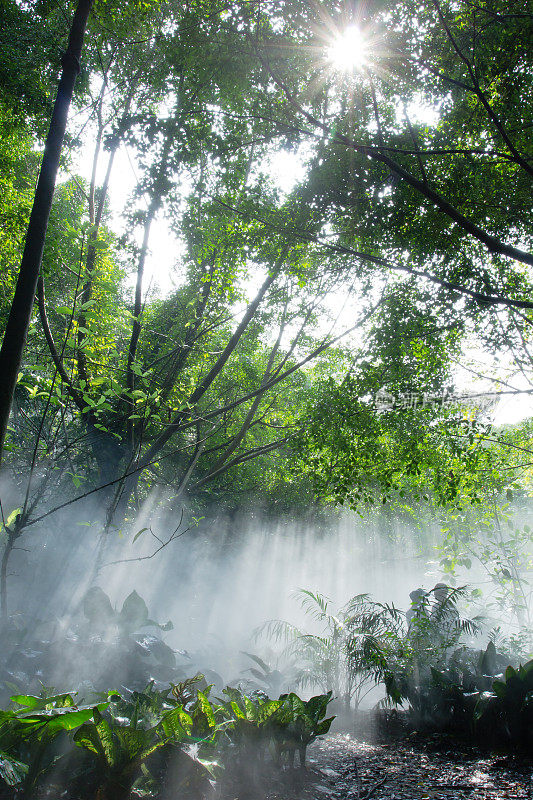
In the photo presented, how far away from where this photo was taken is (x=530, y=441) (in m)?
8.02

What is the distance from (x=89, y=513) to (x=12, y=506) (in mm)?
3109

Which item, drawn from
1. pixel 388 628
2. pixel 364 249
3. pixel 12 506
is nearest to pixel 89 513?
pixel 12 506

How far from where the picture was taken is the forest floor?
12.9 ft

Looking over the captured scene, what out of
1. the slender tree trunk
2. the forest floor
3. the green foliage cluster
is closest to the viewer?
the slender tree trunk

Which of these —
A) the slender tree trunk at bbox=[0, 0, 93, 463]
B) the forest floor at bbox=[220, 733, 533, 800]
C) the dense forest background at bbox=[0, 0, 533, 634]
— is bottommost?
the forest floor at bbox=[220, 733, 533, 800]

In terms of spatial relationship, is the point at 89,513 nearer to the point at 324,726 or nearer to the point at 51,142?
the point at 324,726

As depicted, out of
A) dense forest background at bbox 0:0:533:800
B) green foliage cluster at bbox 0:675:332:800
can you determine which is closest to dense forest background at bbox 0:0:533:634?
dense forest background at bbox 0:0:533:800

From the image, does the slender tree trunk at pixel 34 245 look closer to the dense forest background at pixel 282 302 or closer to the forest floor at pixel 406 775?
the dense forest background at pixel 282 302

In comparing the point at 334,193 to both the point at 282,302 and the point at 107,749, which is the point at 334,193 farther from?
the point at 107,749

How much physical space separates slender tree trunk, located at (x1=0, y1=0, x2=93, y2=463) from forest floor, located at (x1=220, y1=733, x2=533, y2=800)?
3.86 metres

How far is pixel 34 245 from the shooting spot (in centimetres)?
238

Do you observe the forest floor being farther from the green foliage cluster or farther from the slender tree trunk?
the slender tree trunk

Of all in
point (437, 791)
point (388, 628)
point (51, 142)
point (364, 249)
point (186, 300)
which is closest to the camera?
point (51, 142)

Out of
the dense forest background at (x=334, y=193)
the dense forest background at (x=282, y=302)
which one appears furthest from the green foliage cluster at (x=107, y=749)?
the dense forest background at (x=334, y=193)
